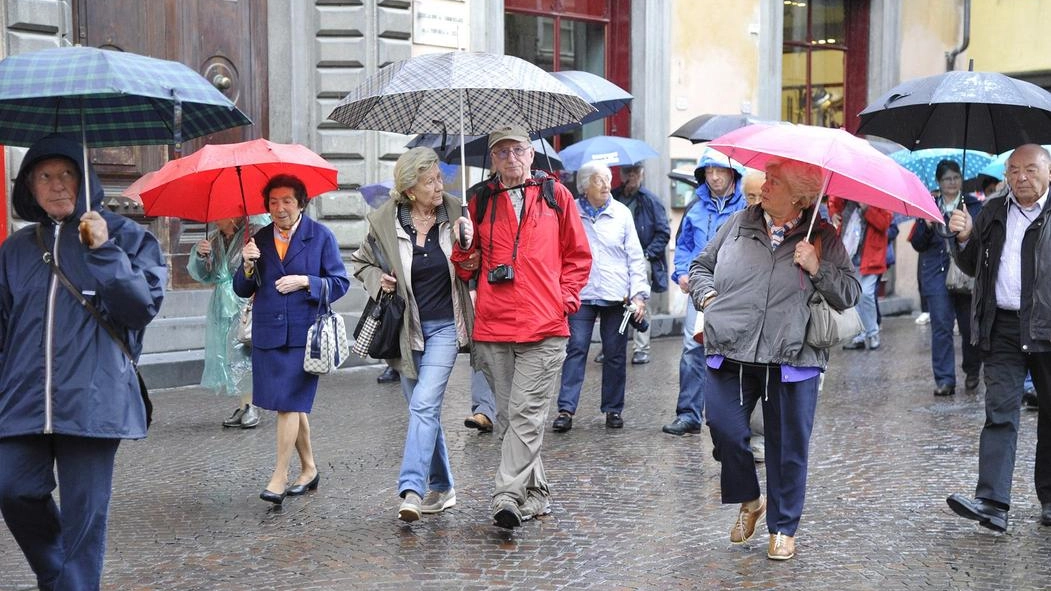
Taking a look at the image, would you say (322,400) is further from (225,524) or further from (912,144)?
(912,144)

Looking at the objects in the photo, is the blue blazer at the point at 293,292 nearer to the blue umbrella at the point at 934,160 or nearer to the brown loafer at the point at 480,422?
the brown loafer at the point at 480,422

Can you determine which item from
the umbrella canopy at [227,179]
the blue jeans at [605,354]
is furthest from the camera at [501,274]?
the blue jeans at [605,354]

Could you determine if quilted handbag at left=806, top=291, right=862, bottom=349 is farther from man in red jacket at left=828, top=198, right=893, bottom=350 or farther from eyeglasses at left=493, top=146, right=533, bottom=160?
man in red jacket at left=828, top=198, right=893, bottom=350

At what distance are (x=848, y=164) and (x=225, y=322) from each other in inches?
198

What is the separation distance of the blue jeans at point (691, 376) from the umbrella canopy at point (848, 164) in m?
3.12

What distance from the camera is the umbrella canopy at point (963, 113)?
5855 millimetres

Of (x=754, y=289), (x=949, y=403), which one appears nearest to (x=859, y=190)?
(x=754, y=289)

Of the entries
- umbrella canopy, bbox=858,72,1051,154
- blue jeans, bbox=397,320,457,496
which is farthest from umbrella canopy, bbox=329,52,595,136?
umbrella canopy, bbox=858,72,1051,154

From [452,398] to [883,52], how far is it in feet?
38.4

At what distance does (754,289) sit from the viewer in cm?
528

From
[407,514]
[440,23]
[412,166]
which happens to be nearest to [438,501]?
[407,514]

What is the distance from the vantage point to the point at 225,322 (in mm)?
8812

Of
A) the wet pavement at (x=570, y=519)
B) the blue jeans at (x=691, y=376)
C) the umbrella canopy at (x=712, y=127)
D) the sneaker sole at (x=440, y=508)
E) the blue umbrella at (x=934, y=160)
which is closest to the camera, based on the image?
the wet pavement at (x=570, y=519)

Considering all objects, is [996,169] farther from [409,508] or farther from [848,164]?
[409,508]
